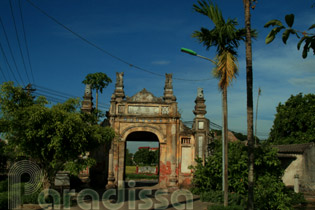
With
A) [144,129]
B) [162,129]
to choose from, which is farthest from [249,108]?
[144,129]

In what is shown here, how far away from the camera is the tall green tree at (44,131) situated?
42.8 feet

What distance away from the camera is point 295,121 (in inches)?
1326

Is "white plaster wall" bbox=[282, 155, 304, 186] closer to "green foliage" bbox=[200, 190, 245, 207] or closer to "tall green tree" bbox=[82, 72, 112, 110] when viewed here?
"green foliage" bbox=[200, 190, 245, 207]

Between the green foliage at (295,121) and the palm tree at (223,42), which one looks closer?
the palm tree at (223,42)

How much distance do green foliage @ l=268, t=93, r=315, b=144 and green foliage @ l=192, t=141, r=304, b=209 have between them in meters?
17.9

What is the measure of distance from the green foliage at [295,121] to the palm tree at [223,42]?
2364 cm

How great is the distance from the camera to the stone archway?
2147 cm

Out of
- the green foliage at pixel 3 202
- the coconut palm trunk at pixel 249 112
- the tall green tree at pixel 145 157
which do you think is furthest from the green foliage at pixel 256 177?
the tall green tree at pixel 145 157

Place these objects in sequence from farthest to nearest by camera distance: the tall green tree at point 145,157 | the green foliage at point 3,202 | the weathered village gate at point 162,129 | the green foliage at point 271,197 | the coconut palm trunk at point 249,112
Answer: the tall green tree at point 145,157, the weathered village gate at point 162,129, the green foliage at point 271,197, the green foliage at point 3,202, the coconut palm trunk at point 249,112

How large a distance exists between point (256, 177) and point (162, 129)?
7.81 m

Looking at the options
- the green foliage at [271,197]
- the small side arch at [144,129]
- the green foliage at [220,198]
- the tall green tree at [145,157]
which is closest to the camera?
the green foliage at [271,197]

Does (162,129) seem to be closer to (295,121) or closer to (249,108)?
(249,108)

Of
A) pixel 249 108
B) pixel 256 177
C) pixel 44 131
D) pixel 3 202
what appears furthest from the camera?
pixel 256 177

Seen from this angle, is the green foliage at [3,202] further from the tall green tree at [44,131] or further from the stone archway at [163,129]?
the stone archway at [163,129]
